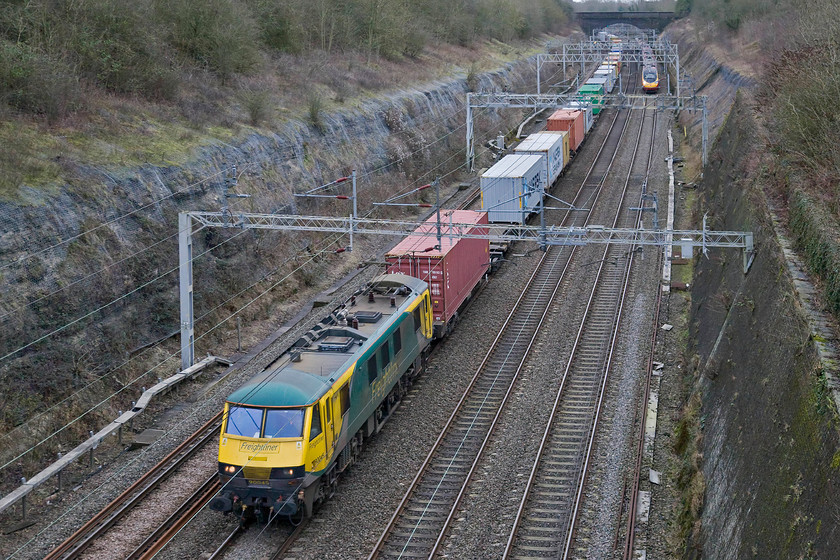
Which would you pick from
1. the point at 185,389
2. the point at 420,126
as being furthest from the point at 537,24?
the point at 185,389

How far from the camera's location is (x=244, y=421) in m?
15.3

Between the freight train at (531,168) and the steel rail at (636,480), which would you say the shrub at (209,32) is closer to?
the freight train at (531,168)

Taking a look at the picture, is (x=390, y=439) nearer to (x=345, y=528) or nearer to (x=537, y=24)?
(x=345, y=528)

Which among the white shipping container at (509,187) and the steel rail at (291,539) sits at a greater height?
the white shipping container at (509,187)

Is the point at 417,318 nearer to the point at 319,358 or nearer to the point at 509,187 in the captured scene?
the point at 319,358

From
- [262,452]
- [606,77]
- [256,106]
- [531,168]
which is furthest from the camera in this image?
[606,77]

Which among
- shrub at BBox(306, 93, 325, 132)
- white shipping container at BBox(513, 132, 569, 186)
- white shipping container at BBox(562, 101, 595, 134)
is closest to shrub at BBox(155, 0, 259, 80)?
shrub at BBox(306, 93, 325, 132)

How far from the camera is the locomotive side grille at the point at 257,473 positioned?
14.8 m

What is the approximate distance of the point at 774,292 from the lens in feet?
56.2

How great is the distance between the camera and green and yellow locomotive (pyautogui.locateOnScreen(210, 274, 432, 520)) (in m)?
14.9

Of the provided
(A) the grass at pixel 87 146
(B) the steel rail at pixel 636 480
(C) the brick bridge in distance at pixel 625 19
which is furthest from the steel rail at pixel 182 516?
(C) the brick bridge in distance at pixel 625 19

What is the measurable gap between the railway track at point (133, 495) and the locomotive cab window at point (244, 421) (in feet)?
9.93

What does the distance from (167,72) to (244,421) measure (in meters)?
21.1

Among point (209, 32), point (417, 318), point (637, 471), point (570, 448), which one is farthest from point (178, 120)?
point (637, 471)
